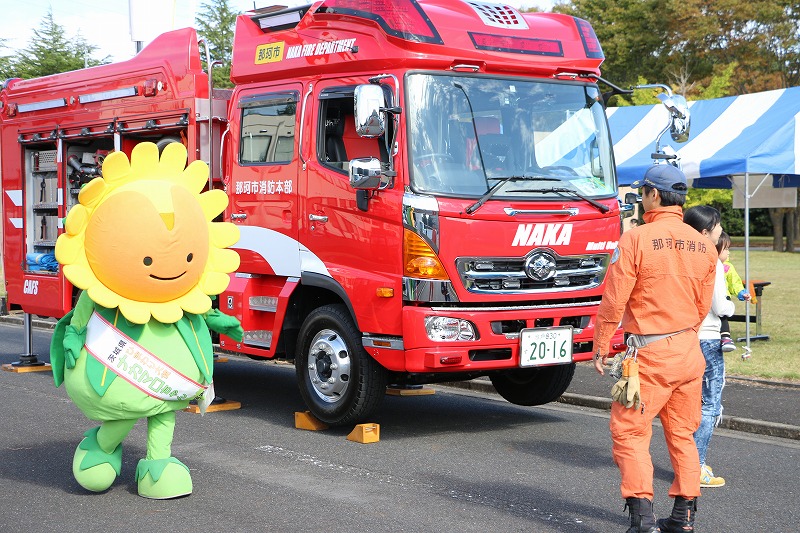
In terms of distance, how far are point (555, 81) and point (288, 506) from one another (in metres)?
4.19

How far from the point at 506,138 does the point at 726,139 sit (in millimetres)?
6454

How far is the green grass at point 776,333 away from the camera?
1111cm

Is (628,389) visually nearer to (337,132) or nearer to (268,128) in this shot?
(337,132)

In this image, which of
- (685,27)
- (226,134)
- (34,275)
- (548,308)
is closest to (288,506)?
(548,308)

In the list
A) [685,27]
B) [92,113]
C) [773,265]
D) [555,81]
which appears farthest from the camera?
[685,27]

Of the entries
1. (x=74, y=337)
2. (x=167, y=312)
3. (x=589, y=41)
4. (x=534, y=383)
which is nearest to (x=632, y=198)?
(x=589, y=41)

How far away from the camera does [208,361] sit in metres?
6.25

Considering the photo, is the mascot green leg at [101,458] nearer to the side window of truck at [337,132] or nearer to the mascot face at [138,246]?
the mascot face at [138,246]

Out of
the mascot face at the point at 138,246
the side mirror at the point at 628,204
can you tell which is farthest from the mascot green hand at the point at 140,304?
the side mirror at the point at 628,204

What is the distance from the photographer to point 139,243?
18.8 ft

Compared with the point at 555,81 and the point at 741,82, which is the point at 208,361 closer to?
the point at 555,81

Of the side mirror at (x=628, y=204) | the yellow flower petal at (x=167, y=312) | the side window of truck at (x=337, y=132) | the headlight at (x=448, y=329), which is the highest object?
the side window of truck at (x=337, y=132)

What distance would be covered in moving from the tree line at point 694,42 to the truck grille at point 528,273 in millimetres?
27408

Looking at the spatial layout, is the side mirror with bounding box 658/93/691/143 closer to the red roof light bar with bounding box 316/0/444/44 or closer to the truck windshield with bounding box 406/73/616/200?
the truck windshield with bounding box 406/73/616/200
